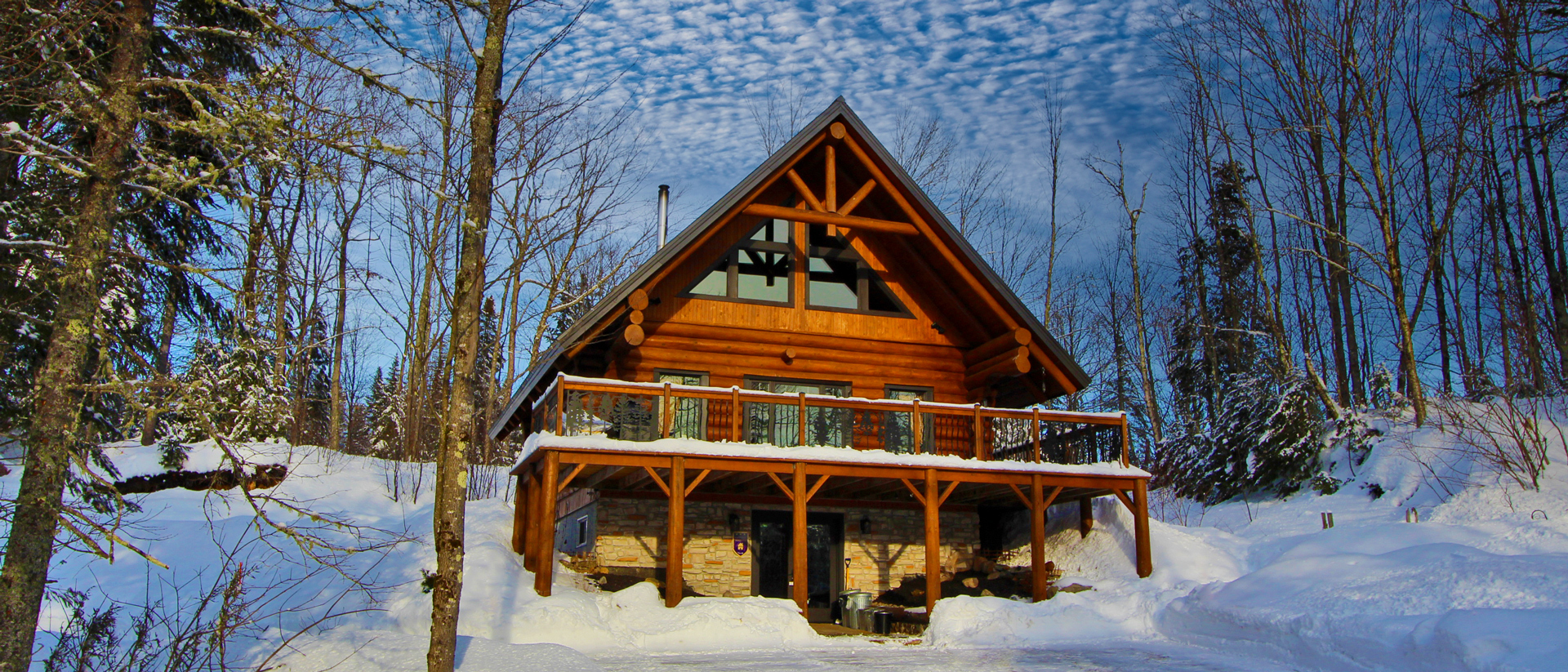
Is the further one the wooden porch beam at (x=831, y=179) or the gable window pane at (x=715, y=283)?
the gable window pane at (x=715, y=283)

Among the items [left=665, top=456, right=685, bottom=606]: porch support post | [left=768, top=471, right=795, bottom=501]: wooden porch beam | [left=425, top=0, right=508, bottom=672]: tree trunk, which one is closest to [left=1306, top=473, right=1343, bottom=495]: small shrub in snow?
[left=768, top=471, right=795, bottom=501]: wooden porch beam

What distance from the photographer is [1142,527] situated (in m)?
15.5

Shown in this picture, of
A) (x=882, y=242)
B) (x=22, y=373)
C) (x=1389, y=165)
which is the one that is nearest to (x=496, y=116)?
(x=22, y=373)

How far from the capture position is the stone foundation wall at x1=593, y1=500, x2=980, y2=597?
16.1 metres

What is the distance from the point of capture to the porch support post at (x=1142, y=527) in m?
15.3

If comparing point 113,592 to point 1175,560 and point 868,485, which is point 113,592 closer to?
point 868,485

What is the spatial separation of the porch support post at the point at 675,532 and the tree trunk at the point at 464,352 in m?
5.36

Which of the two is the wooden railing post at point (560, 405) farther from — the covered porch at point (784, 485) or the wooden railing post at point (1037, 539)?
the wooden railing post at point (1037, 539)

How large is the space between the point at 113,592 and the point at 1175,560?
16.1 metres

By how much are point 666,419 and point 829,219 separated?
15.5 ft

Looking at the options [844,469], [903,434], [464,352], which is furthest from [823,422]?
[464,352]

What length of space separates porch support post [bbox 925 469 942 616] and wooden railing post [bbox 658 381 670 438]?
4.06 metres

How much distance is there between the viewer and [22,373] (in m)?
10.4

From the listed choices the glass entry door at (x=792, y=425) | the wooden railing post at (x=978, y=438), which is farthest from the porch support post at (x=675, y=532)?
the wooden railing post at (x=978, y=438)
